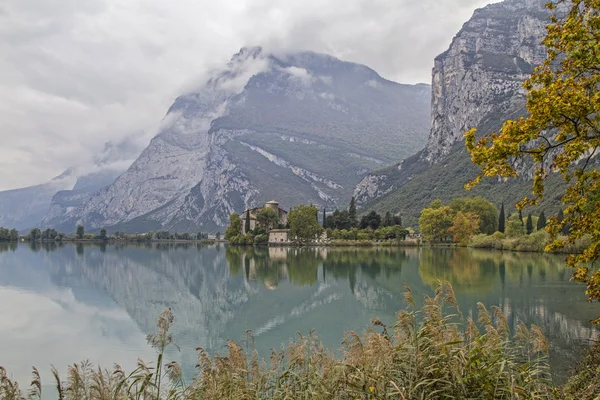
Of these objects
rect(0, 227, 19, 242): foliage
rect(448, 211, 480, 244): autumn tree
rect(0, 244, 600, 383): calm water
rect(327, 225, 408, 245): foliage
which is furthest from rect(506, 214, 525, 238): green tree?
rect(0, 227, 19, 242): foliage

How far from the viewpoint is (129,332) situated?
23641 millimetres

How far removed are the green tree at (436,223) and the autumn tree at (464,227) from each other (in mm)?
1993

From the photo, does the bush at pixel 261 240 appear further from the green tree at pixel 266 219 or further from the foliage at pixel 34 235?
the foliage at pixel 34 235

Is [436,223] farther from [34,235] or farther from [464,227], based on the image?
[34,235]

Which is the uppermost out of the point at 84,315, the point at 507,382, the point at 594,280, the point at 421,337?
the point at 594,280

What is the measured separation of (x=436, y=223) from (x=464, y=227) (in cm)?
643

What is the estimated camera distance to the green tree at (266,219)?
4911 inches

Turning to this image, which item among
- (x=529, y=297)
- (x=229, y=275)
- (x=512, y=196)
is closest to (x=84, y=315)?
(x=229, y=275)

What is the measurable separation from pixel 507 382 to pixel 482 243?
293 ft

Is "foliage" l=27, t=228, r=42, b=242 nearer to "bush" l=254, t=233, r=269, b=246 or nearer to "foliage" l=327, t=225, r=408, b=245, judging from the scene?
"bush" l=254, t=233, r=269, b=246

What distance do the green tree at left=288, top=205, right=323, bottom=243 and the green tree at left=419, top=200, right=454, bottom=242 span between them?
81.1 feet

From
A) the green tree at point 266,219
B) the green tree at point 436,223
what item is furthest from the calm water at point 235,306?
the green tree at point 266,219

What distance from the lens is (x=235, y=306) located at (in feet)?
104

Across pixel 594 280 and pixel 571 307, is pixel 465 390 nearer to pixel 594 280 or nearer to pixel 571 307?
pixel 594 280
